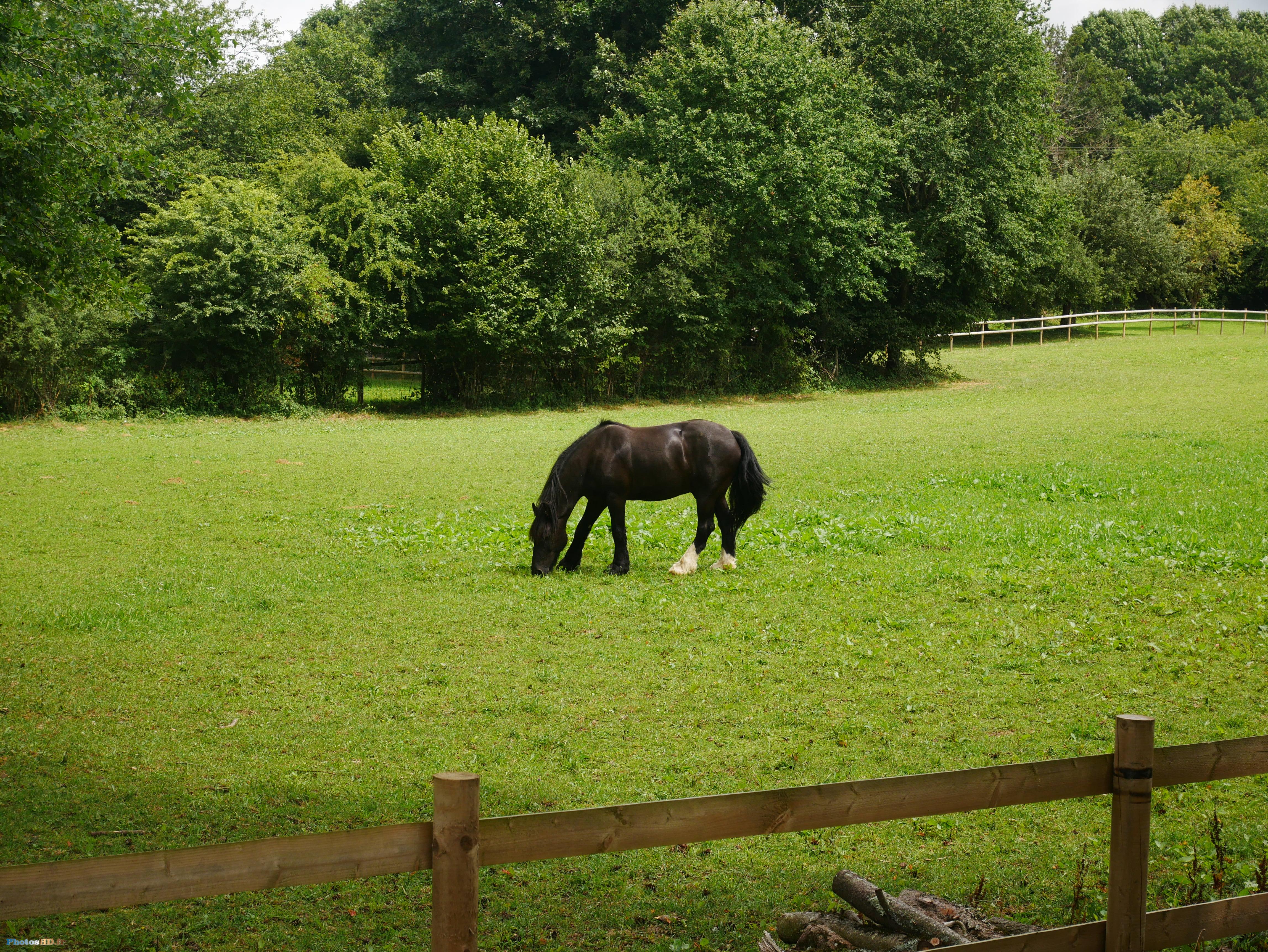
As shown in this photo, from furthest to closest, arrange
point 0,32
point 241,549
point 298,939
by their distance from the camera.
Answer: point 241,549 → point 0,32 → point 298,939

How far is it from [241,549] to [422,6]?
39.7 metres

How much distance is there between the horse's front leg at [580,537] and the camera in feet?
38.5

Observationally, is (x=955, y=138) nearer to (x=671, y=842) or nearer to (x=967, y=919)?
(x=967, y=919)

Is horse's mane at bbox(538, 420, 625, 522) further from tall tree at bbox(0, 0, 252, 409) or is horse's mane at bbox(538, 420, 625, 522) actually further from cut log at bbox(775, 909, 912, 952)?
cut log at bbox(775, 909, 912, 952)

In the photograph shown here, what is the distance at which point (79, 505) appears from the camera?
15.2 m

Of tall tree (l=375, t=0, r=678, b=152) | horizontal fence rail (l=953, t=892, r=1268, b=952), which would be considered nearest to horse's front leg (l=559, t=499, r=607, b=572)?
horizontal fence rail (l=953, t=892, r=1268, b=952)

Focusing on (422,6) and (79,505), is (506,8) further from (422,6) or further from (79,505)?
(79,505)

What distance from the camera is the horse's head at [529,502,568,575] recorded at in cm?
1130

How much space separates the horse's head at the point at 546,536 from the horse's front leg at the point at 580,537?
12.9 inches

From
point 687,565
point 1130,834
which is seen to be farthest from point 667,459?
point 1130,834

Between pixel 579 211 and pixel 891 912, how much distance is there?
29.3 metres

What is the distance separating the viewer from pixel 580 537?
1177 centimetres

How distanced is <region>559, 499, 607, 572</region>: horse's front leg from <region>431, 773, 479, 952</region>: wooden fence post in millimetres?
8700

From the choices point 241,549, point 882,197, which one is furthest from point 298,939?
point 882,197
